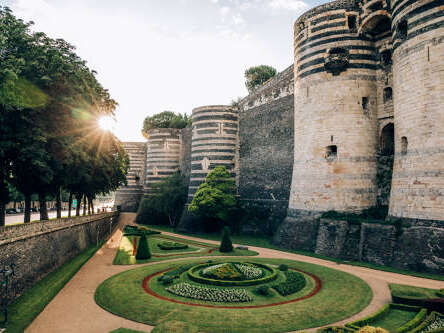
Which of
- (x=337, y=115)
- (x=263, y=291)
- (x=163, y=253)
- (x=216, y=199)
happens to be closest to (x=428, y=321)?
(x=263, y=291)

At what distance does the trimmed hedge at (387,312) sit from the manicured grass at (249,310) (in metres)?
0.97

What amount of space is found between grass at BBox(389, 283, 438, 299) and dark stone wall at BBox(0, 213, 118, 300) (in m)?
17.4

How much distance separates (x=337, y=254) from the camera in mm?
23125

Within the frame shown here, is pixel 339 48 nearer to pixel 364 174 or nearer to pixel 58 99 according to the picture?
pixel 364 174

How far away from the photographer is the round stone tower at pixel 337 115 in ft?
82.1

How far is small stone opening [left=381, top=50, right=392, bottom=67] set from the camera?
25.2 meters

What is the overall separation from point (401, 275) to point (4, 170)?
24298mm

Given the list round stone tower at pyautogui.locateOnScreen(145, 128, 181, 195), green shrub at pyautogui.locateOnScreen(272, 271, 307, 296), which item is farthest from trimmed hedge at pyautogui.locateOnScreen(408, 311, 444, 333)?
round stone tower at pyautogui.locateOnScreen(145, 128, 181, 195)

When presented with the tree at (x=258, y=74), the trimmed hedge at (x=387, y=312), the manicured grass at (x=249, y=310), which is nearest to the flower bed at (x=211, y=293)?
the manicured grass at (x=249, y=310)

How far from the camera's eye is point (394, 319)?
1263 cm

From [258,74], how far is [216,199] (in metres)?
37.5

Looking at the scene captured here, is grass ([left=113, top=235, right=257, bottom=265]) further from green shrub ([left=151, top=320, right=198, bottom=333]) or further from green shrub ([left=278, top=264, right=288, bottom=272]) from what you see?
green shrub ([left=151, top=320, right=198, bottom=333])

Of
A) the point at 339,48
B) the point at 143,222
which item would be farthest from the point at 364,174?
the point at 143,222

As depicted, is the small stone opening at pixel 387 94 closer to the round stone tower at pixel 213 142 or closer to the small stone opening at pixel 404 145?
the small stone opening at pixel 404 145
